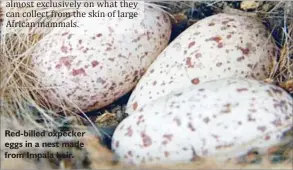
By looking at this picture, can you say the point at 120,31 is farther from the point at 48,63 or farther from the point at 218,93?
the point at 218,93

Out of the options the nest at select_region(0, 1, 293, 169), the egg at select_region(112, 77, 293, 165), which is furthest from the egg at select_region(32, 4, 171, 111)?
the egg at select_region(112, 77, 293, 165)

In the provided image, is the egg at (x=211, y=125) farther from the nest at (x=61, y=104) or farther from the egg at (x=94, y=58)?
the egg at (x=94, y=58)

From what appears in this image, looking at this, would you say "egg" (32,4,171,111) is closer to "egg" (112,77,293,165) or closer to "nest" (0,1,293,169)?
"nest" (0,1,293,169)

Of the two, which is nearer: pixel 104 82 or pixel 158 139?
pixel 158 139

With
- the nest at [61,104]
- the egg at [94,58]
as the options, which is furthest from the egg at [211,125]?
the egg at [94,58]

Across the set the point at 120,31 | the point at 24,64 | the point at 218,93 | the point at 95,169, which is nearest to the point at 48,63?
the point at 24,64

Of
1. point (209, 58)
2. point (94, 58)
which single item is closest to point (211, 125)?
point (209, 58)
